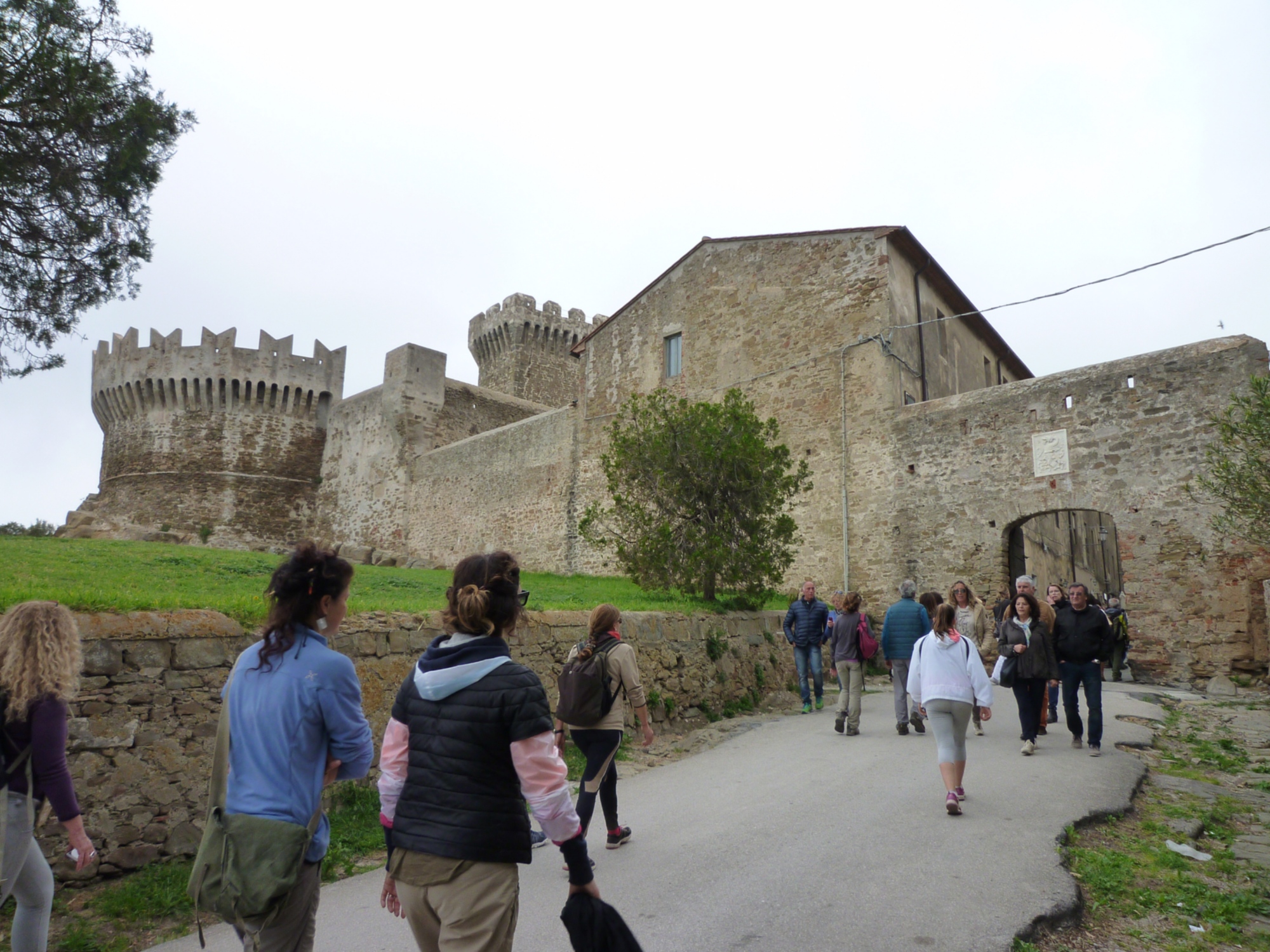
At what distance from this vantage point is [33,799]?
3.16 meters

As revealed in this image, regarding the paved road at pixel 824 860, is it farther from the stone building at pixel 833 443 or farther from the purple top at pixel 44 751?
the stone building at pixel 833 443

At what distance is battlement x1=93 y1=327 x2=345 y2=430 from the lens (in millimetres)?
31766

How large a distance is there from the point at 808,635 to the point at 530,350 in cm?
3110

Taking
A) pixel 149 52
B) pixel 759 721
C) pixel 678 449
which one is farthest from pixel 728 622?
pixel 149 52

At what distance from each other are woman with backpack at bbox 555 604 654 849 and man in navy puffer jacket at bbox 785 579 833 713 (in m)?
5.55

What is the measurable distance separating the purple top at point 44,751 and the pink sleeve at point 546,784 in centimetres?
204

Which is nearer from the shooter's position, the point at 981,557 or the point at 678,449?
the point at 678,449

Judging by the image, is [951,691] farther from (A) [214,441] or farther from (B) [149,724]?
(A) [214,441]

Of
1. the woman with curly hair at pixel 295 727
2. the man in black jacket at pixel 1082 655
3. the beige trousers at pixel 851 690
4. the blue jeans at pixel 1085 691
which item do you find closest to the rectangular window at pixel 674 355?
the beige trousers at pixel 851 690

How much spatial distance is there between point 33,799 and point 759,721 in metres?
8.15

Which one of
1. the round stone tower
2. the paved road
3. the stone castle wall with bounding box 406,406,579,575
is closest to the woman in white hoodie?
the paved road

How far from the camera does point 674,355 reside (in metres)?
21.0

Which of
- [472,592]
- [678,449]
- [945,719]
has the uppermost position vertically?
Result: [678,449]

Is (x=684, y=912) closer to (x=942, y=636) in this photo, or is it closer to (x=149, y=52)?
(x=942, y=636)
